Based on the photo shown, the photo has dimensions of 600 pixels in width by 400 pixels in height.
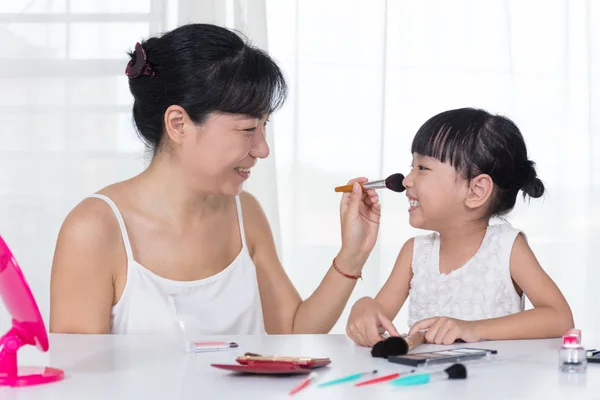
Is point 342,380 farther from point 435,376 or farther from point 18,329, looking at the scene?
point 18,329

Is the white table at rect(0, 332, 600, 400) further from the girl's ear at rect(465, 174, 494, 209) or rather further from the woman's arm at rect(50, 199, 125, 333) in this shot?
the girl's ear at rect(465, 174, 494, 209)

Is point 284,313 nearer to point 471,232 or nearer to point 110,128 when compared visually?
point 471,232

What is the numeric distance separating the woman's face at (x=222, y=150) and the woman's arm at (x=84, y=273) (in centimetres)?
18

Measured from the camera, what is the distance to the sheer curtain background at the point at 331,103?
262 cm

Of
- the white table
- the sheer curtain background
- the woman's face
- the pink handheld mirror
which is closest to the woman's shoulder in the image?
the woman's face

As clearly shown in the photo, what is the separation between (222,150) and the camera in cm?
147

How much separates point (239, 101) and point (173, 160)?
182 mm

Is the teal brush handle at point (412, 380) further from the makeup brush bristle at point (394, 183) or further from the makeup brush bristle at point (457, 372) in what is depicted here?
the makeup brush bristle at point (394, 183)

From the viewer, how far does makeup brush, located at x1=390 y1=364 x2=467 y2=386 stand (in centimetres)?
83

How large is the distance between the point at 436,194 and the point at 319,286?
279 millimetres

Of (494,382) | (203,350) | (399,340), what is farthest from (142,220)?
(494,382)

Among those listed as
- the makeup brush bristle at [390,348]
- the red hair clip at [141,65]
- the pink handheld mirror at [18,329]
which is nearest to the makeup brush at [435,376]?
the makeup brush bristle at [390,348]

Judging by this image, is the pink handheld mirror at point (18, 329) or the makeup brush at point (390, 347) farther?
the makeup brush at point (390, 347)

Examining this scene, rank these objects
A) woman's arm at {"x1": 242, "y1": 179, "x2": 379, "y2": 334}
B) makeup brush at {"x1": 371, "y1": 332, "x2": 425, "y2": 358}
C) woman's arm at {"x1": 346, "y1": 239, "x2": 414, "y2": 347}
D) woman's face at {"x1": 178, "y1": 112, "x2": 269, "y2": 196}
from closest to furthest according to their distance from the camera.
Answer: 1. makeup brush at {"x1": 371, "y1": 332, "x2": 425, "y2": 358}
2. woman's arm at {"x1": 346, "y1": 239, "x2": 414, "y2": 347}
3. woman's face at {"x1": 178, "y1": 112, "x2": 269, "y2": 196}
4. woman's arm at {"x1": 242, "y1": 179, "x2": 379, "y2": 334}
